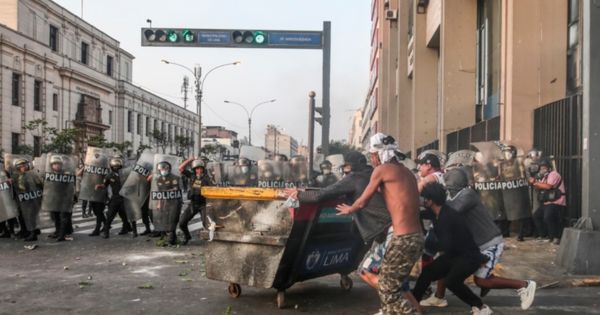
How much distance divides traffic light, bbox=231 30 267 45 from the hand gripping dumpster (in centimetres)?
1470

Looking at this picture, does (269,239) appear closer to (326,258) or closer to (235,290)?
(326,258)

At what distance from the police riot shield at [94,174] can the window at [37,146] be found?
26109 millimetres

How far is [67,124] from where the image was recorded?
46.1 metres

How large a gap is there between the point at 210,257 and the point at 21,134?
35.6 m

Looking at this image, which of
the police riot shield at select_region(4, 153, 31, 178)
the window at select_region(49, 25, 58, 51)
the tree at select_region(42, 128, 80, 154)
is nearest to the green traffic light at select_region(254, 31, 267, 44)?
the police riot shield at select_region(4, 153, 31, 178)

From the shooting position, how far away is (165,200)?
1228 centimetres

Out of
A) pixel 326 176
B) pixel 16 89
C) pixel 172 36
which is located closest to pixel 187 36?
pixel 172 36

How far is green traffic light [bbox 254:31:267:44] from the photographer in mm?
20969

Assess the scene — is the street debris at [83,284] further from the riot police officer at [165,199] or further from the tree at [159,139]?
the tree at [159,139]

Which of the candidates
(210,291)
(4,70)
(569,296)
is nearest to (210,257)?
(210,291)

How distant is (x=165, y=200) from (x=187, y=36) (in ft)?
33.9

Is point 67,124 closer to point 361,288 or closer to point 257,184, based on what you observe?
point 257,184

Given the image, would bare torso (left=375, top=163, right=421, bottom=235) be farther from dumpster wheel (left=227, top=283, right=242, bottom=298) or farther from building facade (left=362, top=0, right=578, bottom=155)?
building facade (left=362, top=0, right=578, bottom=155)

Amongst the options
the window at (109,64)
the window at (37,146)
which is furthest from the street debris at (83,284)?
the window at (109,64)
